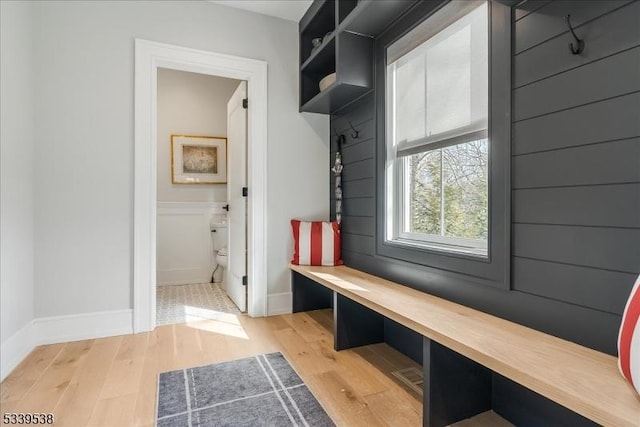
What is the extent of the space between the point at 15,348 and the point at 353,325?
77.2 inches

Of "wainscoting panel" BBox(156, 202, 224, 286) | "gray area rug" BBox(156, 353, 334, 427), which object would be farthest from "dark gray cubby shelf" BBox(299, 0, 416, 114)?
"wainscoting panel" BBox(156, 202, 224, 286)

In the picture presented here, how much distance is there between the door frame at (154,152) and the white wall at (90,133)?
6cm

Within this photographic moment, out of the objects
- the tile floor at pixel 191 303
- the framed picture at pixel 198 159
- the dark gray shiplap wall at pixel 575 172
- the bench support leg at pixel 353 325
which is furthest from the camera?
the framed picture at pixel 198 159

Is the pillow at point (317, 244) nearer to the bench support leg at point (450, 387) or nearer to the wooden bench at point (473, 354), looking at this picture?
the wooden bench at point (473, 354)


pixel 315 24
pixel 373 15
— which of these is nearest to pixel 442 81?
pixel 373 15

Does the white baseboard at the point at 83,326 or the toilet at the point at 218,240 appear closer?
the white baseboard at the point at 83,326

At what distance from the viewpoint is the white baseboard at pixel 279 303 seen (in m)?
2.81

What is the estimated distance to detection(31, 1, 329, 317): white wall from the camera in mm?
2205

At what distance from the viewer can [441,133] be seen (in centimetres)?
184

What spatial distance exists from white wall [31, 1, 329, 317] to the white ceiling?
0.24 ft

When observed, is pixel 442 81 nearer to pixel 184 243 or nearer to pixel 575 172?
pixel 575 172

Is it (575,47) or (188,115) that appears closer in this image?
(575,47)

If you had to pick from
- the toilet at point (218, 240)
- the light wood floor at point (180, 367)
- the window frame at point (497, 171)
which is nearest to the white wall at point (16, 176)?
the light wood floor at point (180, 367)

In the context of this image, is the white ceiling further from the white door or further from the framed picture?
the framed picture
